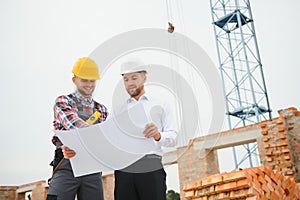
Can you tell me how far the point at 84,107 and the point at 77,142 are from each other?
0.33 meters

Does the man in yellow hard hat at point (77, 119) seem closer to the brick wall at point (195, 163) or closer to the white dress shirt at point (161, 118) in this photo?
the white dress shirt at point (161, 118)

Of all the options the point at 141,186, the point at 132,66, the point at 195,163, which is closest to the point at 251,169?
the point at 141,186

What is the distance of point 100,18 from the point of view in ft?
15.0

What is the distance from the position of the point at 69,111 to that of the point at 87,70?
0.97 ft

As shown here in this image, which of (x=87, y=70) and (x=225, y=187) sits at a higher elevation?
(x=87, y=70)

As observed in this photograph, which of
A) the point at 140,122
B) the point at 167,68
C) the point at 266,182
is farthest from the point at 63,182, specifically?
the point at 266,182

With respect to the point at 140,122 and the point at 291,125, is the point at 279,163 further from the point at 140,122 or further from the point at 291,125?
the point at 140,122

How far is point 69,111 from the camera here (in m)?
2.05

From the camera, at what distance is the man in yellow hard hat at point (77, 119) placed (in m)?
2.06

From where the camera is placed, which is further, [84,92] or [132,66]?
[84,92]

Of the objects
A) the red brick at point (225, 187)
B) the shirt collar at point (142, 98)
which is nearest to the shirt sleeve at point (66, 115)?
the shirt collar at point (142, 98)

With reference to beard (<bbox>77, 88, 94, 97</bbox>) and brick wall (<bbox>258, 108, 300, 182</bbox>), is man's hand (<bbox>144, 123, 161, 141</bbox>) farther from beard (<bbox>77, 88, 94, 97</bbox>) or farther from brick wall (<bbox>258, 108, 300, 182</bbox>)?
brick wall (<bbox>258, 108, 300, 182</bbox>)

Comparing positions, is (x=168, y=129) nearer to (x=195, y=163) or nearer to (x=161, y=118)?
(x=161, y=118)

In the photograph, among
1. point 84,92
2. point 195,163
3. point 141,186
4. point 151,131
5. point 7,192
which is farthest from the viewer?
point 7,192
